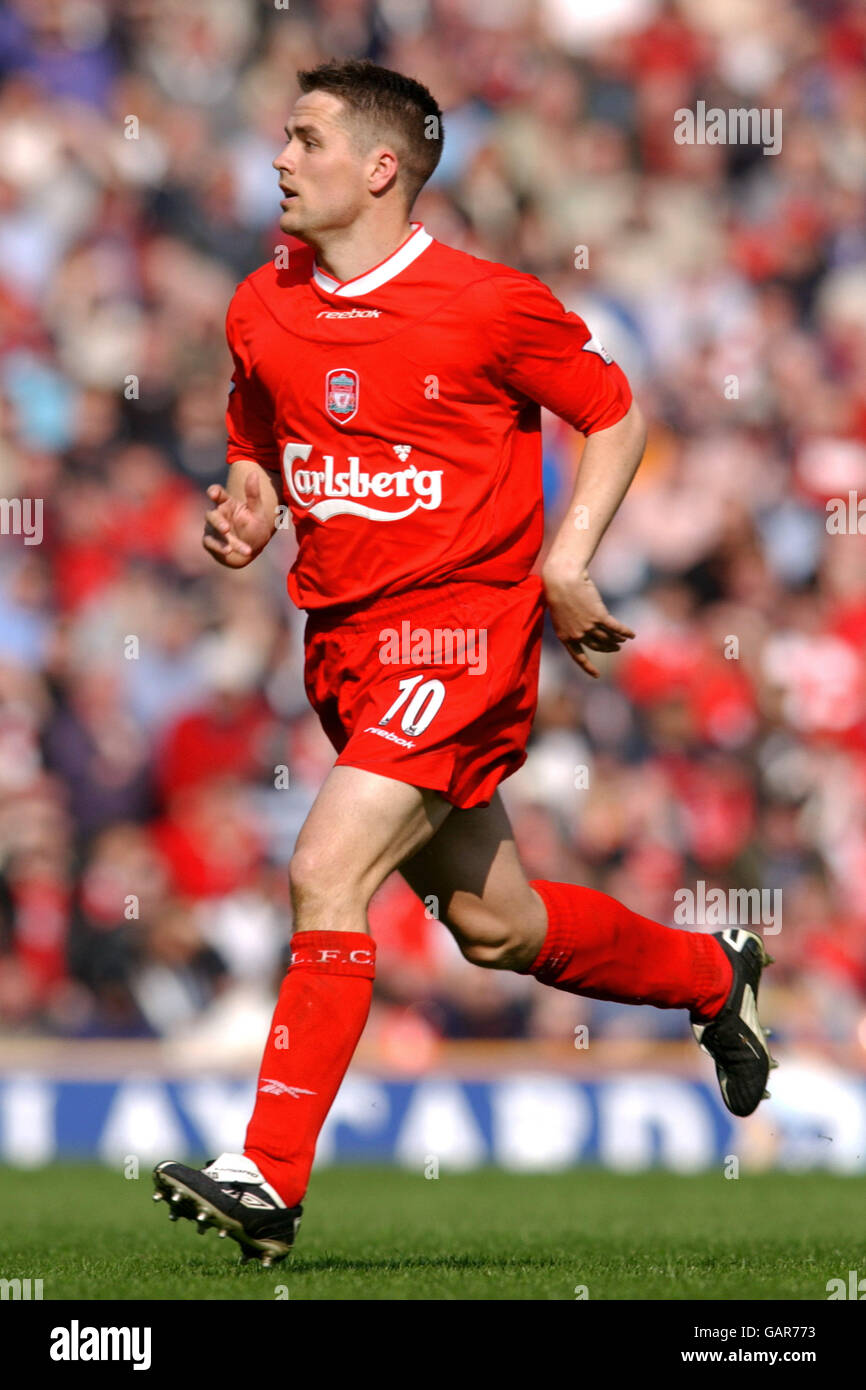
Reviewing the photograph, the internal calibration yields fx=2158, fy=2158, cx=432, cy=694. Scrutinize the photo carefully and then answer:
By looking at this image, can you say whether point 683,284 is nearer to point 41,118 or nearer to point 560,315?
point 41,118

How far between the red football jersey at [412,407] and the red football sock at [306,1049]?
837mm

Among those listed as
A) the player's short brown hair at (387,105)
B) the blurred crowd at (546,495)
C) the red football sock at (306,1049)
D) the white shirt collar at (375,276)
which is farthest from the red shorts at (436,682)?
the blurred crowd at (546,495)

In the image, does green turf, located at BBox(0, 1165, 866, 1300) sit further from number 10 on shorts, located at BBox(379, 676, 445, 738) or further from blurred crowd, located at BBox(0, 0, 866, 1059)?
blurred crowd, located at BBox(0, 0, 866, 1059)

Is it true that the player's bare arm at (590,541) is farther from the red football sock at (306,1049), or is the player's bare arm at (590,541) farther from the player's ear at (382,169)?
the red football sock at (306,1049)

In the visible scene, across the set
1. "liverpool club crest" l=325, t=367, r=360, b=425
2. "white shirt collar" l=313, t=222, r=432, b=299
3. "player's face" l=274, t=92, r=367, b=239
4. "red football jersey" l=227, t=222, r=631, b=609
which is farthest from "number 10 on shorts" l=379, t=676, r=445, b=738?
"player's face" l=274, t=92, r=367, b=239

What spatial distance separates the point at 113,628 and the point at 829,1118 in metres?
4.49

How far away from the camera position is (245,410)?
17.2 ft

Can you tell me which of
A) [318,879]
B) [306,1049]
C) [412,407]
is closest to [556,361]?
[412,407]

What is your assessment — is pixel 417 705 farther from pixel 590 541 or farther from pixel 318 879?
pixel 590 541

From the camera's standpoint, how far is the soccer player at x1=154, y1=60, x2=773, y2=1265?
466 cm

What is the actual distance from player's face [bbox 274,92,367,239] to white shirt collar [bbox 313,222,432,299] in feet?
0.39

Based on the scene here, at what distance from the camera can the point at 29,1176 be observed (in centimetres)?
896

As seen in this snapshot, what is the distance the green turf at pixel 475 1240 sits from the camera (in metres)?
4.37
